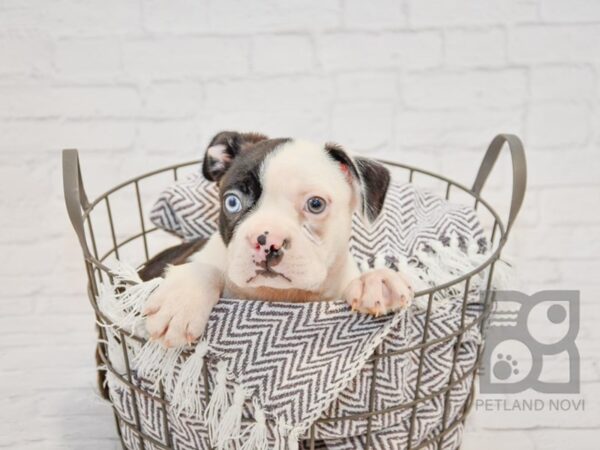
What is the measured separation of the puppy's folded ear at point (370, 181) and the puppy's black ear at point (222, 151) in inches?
5.6

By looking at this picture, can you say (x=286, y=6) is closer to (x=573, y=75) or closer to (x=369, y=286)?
(x=573, y=75)

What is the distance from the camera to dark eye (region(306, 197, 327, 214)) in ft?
3.04

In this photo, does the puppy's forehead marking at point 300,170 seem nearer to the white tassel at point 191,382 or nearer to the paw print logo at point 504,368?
the white tassel at point 191,382

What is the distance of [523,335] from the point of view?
1.58 metres

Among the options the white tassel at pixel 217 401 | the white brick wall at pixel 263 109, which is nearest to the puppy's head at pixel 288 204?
the white tassel at pixel 217 401

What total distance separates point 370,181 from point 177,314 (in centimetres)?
31

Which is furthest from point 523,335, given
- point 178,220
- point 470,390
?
point 178,220

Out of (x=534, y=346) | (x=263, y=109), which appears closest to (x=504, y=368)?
(x=534, y=346)

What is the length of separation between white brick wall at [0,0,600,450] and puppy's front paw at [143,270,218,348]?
70cm

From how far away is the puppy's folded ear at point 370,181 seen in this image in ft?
3.18

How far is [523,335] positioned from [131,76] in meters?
0.98

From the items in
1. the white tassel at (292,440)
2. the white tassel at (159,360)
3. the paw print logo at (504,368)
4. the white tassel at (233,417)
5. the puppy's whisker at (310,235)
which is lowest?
the paw print logo at (504,368)

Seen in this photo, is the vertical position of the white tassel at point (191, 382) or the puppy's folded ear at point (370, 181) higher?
the puppy's folded ear at point (370, 181)

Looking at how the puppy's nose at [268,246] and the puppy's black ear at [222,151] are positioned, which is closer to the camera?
the puppy's nose at [268,246]
